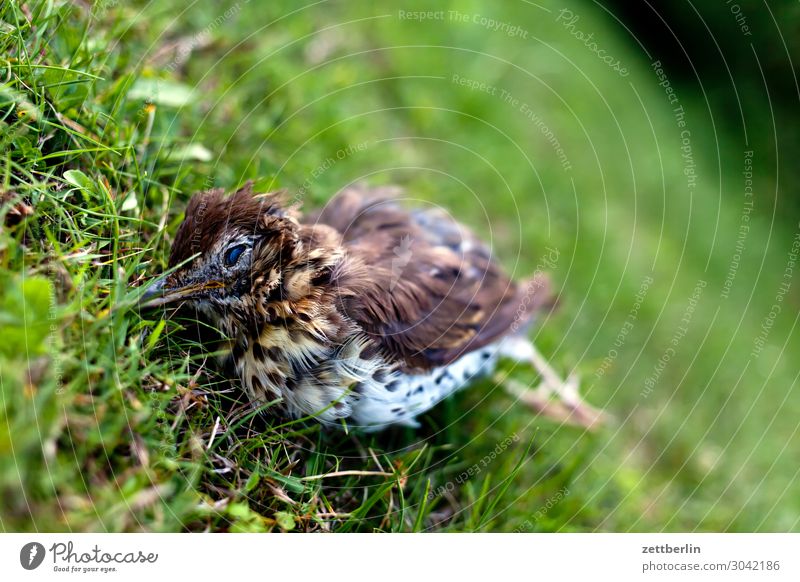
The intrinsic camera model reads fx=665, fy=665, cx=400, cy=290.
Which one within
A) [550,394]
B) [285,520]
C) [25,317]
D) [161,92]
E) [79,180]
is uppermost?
[161,92]

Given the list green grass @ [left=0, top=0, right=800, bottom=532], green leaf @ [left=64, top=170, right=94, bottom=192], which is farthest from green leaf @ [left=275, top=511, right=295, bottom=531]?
green leaf @ [left=64, top=170, right=94, bottom=192]

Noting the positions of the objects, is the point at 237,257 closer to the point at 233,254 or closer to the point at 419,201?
the point at 233,254

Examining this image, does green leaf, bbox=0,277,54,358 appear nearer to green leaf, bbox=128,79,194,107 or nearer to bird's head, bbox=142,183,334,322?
bird's head, bbox=142,183,334,322

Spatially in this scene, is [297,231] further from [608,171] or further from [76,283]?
[608,171]

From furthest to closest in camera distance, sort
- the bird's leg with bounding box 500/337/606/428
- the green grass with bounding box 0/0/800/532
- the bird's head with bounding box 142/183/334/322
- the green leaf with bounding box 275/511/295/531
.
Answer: the bird's leg with bounding box 500/337/606/428
the bird's head with bounding box 142/183/334/322
the green leaf with bounding box 275/511/295/531
the green grass with bounding box 0/0/800/532
